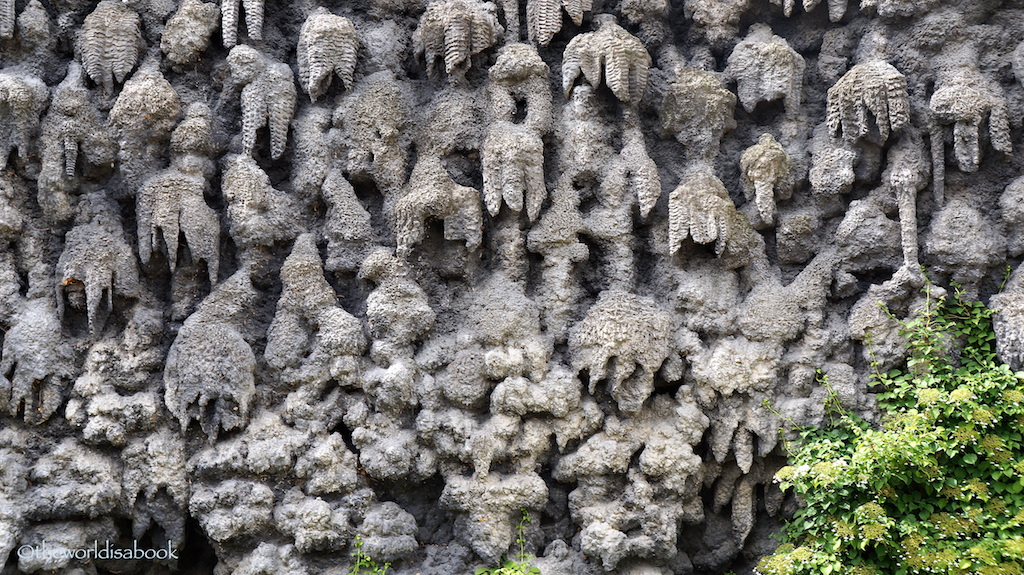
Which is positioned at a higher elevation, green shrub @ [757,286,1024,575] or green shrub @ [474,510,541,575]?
green shrub @ [757,286,1024,575]

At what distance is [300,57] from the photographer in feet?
18.6

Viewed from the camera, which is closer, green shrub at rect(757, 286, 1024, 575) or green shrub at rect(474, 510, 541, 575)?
green shrub at rect(757, 286, 1024, 575)

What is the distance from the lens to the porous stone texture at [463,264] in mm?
4961

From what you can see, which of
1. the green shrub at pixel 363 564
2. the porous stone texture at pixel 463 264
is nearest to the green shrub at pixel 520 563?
the porous stone texture at pixel 463 264

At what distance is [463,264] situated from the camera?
5418 millimetres

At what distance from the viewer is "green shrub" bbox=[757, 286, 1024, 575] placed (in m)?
4.53

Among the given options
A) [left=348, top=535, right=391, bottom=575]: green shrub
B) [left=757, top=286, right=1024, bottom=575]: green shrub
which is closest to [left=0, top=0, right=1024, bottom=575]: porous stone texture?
[left=348, top=535, right=391, bottom=575]: green shrub

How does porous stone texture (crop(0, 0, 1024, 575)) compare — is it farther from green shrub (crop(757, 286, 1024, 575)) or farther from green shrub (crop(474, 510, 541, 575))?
green shrub (crop(757, 286, 1024, 575))

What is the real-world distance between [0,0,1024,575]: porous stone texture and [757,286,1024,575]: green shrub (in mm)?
254

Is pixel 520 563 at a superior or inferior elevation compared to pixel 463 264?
inferior

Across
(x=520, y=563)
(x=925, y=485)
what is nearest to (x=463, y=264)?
(x=520, y=563)

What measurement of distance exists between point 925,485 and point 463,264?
2808mm

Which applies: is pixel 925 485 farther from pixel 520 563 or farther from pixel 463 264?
pixel 463 264

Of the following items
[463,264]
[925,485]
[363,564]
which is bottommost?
[363,564]
